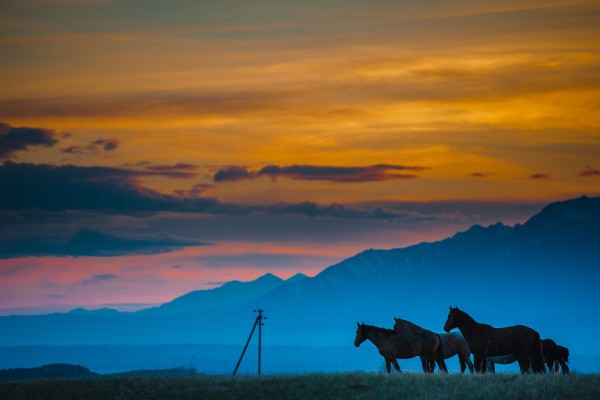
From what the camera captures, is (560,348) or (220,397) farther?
(560,348)

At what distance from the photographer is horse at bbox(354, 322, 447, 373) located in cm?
6406

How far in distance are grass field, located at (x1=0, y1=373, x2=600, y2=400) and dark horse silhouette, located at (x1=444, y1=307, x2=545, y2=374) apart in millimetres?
4173

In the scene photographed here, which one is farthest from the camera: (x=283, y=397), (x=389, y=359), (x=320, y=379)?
(x=389, y=359)

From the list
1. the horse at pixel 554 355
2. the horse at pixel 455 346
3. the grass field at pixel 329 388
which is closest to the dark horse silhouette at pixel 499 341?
the horse at pixel 554 355

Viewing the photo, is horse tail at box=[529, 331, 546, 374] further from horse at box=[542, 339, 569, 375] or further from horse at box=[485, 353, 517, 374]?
horse at box=[542, 339, 569, 375]

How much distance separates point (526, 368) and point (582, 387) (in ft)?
25.1

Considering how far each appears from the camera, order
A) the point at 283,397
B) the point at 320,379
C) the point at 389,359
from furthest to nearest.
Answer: the point at 389,359
the point at 320,379
the point at 283,397

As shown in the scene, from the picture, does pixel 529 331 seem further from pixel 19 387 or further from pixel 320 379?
pixel 19 387

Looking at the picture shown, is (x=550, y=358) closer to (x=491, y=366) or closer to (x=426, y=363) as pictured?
(x=491, y=366)

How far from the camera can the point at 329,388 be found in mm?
56969

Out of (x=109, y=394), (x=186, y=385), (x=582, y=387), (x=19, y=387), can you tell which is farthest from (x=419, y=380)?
(x=19, y=387)

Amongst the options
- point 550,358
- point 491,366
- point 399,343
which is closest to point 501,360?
point 491,366

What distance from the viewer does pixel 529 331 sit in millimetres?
64875

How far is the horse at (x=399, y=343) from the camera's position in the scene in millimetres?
64062
